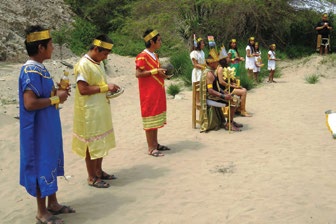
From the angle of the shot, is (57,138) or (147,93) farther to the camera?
(147,93)

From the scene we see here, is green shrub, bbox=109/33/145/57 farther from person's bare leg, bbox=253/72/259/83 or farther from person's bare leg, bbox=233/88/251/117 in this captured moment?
person's bare leg, bbox=233/88/251/117

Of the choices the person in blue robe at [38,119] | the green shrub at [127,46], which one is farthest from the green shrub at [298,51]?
the person in blue robe at [38,119]

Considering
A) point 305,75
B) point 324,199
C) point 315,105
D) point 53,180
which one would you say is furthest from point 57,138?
point 305,75

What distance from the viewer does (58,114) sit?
3.59 m

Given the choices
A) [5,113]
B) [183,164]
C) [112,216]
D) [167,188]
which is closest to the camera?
[112,216]

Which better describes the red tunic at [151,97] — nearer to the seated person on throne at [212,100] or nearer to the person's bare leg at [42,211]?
the seated person on throne at [212,100]

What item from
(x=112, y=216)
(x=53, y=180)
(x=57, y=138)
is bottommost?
(x=112, y=216)

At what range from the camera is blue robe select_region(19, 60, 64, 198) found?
11.0 ft

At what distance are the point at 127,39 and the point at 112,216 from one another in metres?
17.8

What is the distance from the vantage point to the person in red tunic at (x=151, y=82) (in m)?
5.42

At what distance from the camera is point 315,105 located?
8.70 m

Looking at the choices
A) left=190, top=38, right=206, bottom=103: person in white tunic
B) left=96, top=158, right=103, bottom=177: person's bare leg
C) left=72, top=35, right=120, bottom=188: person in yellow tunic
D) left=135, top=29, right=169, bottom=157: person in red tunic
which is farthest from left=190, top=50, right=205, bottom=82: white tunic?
left=72, top=35, right=120, bottom=188: person in yellow tunic

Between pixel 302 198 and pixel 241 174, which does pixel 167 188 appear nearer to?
pixel 241 174

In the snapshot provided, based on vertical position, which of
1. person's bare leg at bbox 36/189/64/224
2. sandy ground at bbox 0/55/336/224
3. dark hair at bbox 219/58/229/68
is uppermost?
dark hair at bbox 219/58/229/68
